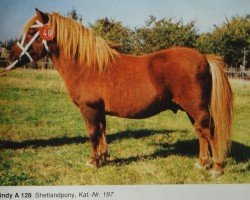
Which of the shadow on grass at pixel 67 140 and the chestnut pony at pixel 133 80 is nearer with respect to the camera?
the chestnut pony at pixel 133 80

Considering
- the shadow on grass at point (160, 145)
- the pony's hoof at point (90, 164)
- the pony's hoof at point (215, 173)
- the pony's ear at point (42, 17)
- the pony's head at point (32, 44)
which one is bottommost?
the pony's hoof at point (215, 173)

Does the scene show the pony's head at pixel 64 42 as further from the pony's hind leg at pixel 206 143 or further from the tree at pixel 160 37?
the pony's hind leg at pixel 206 143

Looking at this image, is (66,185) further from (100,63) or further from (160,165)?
(100,63)

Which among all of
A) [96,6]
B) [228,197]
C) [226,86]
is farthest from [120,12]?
[228,197]

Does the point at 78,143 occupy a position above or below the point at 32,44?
below

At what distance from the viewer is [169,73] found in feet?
5.71

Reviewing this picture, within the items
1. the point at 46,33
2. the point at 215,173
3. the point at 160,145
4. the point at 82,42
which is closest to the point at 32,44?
the point at 46,33

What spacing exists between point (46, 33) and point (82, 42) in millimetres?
187

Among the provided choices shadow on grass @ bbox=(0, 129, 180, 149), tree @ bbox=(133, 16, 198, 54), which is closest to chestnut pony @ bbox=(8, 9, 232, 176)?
tree @ bbox=(133, 16, 198, 54)

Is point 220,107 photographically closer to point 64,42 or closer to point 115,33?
point 115,33

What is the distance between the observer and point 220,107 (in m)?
1.73

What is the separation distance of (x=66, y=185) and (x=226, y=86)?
A: 0.97m

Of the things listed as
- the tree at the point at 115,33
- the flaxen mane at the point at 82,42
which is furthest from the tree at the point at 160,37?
the flaxen mane at the point at 82,42

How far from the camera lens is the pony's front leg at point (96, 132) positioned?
175 cm
